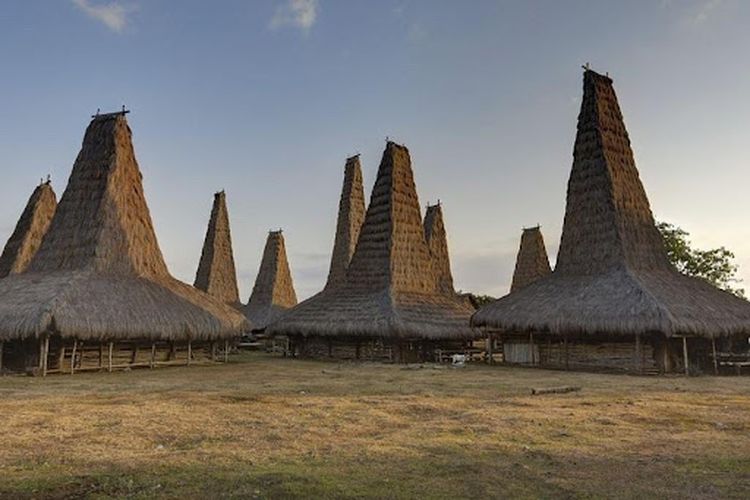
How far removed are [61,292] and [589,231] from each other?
19349 mm

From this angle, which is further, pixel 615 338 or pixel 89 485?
pixel 615 338

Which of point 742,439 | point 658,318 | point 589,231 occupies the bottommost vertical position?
point 742,439

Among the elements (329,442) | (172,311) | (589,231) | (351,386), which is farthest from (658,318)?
(172,311)

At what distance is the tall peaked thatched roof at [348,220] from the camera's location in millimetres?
37594

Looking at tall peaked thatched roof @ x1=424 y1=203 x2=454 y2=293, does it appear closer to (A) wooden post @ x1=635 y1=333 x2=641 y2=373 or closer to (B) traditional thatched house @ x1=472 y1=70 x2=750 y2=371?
(B) traditional thatched house @ x1=472 y1=70 x2=750 y2=371

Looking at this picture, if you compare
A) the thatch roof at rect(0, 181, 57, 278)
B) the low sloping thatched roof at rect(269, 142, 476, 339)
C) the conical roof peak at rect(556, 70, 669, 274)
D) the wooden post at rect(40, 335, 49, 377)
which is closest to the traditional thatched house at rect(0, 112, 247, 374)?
the wooden post at rect(40, 335, 49, 377)

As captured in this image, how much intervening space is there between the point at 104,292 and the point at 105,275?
1.60m

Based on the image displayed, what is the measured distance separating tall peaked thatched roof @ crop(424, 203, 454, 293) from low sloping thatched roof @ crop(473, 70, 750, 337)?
599 inches

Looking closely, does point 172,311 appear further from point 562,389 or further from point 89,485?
point 89,485

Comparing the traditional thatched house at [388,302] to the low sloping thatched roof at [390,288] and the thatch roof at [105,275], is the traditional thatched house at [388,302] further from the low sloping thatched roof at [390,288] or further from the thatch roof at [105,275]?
the thatch roof at [105,275]

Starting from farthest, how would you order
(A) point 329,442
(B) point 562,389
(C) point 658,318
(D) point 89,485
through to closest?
1. (C) point 658,318
2. (B) point 562,389
3. (A) point 329,442
4. (D) point 89,485

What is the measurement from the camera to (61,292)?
1909cm

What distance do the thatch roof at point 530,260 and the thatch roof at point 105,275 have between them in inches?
891

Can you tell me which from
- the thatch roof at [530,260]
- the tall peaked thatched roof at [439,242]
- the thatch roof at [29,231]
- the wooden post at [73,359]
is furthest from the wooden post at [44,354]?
the thatch roof at [530,260]
